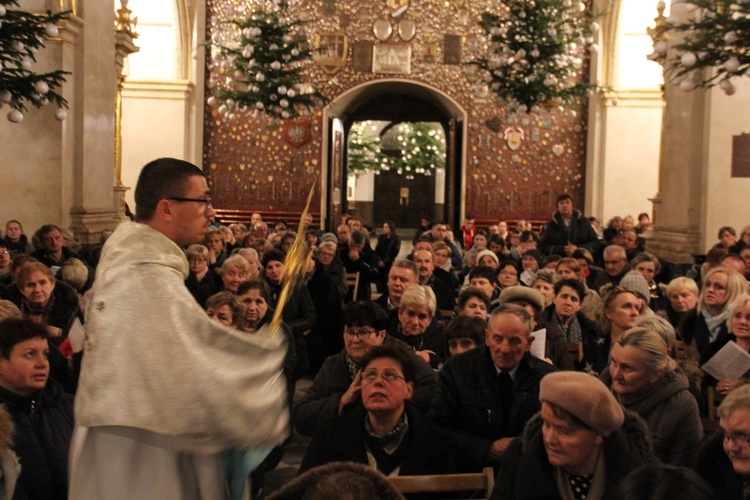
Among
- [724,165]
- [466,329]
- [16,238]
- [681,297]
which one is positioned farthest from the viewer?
[724,165]

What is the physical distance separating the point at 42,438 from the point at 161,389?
210 centimetres

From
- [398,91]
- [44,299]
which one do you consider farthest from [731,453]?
[398,91]

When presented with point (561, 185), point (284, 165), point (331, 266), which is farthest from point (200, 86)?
point (331, 266)

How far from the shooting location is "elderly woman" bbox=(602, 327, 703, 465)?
14.8 feet

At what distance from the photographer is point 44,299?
6.95m

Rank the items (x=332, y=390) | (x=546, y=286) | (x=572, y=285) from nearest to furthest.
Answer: (x=332, y=390) → (x=572, y=285) → (x=546, y=286)

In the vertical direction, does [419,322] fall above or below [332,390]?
above

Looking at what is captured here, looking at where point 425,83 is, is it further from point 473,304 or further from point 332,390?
point 332,390

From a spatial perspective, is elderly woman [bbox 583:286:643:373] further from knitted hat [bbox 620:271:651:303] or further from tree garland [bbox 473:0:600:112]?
tree garland [bbox 473:0:600:112]

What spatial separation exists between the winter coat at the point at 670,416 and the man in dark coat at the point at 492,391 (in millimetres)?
516

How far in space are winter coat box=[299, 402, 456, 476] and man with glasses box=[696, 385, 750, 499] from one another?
120 centimetres

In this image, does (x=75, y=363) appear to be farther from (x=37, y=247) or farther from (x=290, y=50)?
(x=290, y=50)

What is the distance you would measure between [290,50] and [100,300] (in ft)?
55.6

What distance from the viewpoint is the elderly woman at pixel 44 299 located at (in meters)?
6.89
